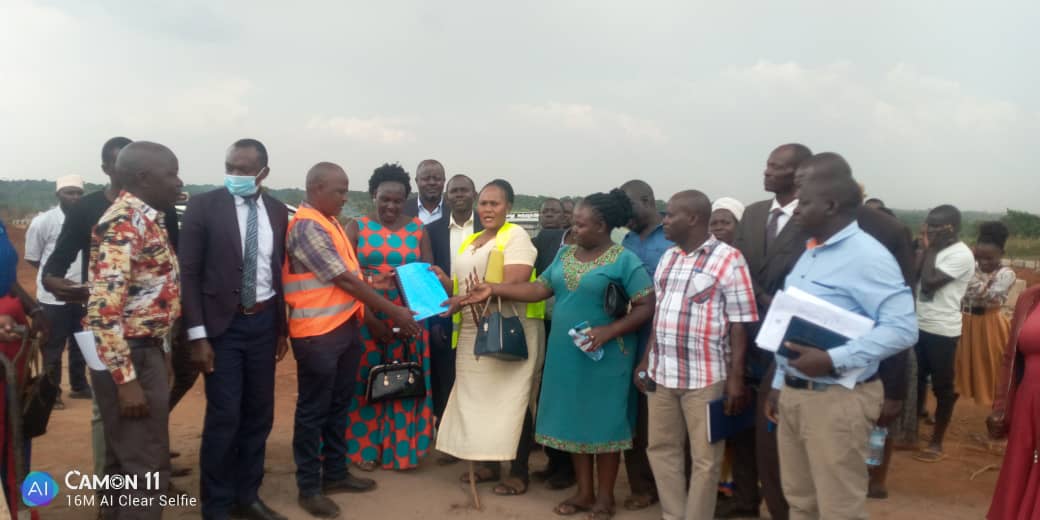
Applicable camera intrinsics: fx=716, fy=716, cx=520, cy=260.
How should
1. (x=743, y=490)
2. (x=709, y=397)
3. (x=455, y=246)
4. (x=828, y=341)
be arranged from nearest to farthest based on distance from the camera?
(x=828, y=341)
(x=709, y=397)
(x=743, y=490)
(x=455, y=246)

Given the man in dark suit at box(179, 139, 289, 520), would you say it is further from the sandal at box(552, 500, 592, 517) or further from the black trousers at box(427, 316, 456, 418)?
the sandal at box(552, 500, 592, 517)

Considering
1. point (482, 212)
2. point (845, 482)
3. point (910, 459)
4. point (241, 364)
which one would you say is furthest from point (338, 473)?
point (910, 459)

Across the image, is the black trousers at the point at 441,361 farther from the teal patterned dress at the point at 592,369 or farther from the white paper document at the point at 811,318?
the white paper document at the point at 811,318

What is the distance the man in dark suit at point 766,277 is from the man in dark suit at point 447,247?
2.07m

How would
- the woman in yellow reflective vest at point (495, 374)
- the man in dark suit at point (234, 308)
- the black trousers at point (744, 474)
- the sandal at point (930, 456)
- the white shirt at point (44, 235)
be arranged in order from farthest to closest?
the white shirt at point (44, 235), the sandal at point (930, 456), the woman in yellow reflective vest at point (495, 374), the black trousers at point (744, 474), the man in dark suit at point (234, 308)

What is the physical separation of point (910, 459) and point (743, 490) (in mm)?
2648

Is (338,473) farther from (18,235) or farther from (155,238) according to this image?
(18,235)

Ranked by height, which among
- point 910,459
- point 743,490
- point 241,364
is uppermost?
point 241,364

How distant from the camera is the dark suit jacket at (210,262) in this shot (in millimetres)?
3730

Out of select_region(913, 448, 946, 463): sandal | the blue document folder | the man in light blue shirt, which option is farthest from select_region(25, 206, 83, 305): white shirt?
select_region(913, 448, 946, 463): sandal

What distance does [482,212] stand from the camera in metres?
4.71

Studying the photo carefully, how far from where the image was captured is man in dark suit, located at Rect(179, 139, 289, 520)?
375 cm

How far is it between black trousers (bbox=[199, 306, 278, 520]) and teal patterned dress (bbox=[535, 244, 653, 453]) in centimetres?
164

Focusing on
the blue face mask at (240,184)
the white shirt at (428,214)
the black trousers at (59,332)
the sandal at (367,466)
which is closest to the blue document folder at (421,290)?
the blue face mask at (240,184)
